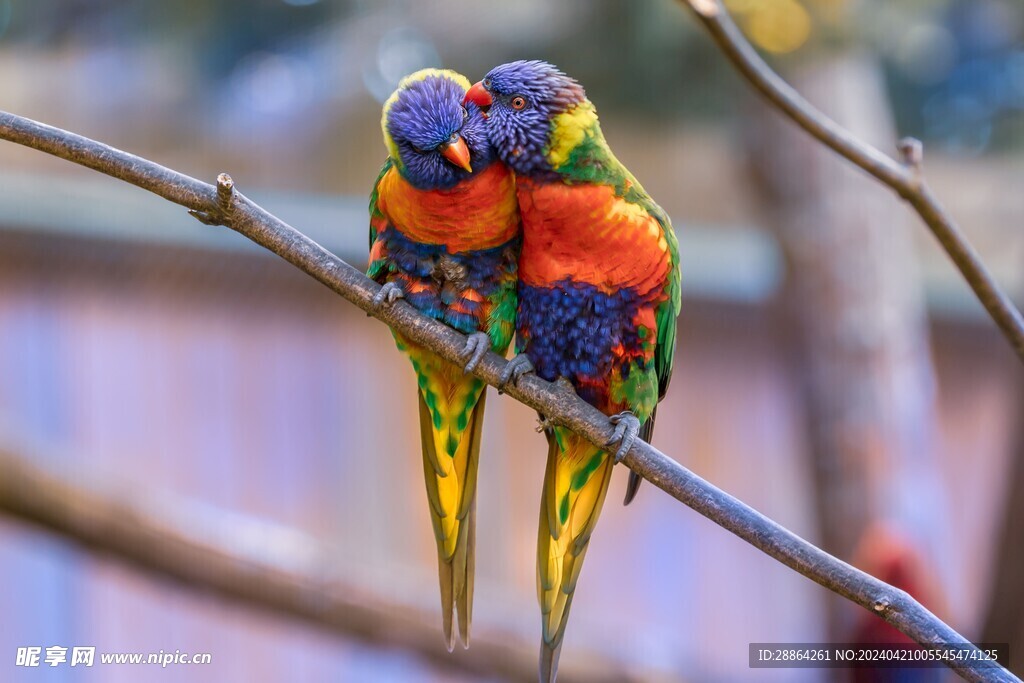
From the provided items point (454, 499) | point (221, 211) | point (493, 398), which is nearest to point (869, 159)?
point (454, 499)

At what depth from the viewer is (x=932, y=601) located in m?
2.45

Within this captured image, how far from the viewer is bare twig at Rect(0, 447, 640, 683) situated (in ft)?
6.98

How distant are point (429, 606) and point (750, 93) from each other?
1690 millimetres

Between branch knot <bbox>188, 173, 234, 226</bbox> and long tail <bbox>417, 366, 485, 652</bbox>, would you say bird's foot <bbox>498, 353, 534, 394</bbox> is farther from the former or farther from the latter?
branch knot <bbox>188, 173, 234, 226</bbox>

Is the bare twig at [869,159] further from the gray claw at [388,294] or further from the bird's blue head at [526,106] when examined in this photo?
the gray claw at [388,294]

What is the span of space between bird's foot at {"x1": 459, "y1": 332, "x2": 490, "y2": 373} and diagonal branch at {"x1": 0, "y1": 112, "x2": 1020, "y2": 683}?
15 centimetres

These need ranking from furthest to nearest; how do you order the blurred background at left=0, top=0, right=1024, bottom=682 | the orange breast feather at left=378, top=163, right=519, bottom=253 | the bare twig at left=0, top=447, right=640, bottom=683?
the blurred background at left=0, top=0, right=1024, bottom=682
the bare twig at left=0, top=447, right=640, bottom=683
the orange breast feather at left=378, top=163, right=519, bottom=253

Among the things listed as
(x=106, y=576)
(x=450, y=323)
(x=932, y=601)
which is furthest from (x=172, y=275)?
(x=932, y=601)

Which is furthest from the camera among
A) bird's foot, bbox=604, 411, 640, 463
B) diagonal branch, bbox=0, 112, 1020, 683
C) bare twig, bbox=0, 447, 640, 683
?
bare twig, bbox=0, 447, 640, 683

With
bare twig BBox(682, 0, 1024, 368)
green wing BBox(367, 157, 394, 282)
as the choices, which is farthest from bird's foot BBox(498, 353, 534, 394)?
bare twig BBox(682, 0, 1024, 368)

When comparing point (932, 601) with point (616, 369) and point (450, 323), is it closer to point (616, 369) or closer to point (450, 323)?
point (616, 369)

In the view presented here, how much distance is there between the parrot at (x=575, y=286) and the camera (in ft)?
4.17

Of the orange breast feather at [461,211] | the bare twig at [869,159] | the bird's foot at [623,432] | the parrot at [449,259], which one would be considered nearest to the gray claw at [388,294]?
the parrot at [449,259]

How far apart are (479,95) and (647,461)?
1.76 feet
